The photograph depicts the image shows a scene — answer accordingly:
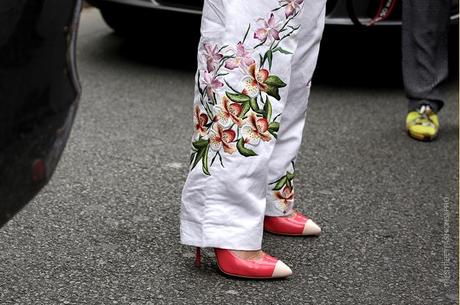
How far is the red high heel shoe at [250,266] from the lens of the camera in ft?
8.46

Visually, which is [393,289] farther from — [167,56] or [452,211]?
[167,56]

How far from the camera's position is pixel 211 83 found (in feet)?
8.13

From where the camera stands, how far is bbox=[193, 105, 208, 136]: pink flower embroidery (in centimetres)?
253

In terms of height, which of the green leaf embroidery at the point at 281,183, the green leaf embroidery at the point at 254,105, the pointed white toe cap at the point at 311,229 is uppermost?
the green leaf embroidery at the point at 254,105

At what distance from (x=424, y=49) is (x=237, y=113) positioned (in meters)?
1.98

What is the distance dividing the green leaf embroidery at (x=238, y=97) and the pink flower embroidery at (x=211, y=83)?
31 millimetres

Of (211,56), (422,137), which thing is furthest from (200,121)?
(422,137)

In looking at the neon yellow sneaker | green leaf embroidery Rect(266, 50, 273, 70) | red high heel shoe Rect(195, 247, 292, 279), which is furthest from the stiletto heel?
the neon yellow sneaker

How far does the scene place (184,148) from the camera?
152 inches

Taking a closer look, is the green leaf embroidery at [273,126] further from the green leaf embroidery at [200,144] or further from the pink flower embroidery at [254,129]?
the green leaf embroidery at [200,144]

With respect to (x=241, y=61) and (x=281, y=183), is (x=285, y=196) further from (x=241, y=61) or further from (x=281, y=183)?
(x=241, y=61)

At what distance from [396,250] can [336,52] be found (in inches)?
116

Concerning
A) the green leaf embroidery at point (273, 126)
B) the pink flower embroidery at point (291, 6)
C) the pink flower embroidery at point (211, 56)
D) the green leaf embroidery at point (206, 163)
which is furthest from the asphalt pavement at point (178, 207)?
the pink flower embroidery at point (291, 6)

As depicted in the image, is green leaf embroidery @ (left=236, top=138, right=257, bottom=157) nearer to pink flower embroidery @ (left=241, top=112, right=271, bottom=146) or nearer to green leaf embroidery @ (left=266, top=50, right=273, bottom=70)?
pink flower embroidery @ (left=241, top=112, right=271, bottom=146)
